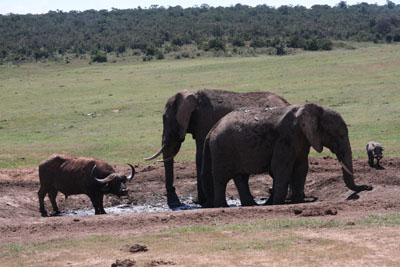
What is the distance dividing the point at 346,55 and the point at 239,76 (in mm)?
11297

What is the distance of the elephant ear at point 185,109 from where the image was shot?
63.4ft

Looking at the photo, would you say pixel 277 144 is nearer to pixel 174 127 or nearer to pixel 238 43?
pixel 174 127

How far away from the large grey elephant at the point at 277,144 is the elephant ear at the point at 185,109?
1980 millimetres

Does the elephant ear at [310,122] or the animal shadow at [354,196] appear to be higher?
the elephant ear at [310,122]

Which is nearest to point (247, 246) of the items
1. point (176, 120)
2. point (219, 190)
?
point (219, 190)

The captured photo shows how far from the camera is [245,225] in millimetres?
13156

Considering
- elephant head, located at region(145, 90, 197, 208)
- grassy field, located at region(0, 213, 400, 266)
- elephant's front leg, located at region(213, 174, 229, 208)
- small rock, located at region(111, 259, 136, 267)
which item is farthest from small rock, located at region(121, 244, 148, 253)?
elephant head, located at region(145, 90, 197, 208)

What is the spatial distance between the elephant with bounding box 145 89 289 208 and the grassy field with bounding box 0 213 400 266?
20.6 feet

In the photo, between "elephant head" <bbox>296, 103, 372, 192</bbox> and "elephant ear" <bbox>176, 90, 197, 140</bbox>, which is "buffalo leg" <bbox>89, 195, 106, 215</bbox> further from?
"elephant head" <bbox>296, 103, 372, 192</bbox>

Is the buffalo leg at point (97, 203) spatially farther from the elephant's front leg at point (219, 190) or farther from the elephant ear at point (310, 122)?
the elephant ear at point (310, 122)

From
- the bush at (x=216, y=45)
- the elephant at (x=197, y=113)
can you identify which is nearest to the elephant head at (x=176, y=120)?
the elephant at (x=197, y=113)

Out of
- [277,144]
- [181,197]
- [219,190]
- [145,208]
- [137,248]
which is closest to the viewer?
[137,248]

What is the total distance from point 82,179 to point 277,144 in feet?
16.9

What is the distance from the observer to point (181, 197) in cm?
2044
